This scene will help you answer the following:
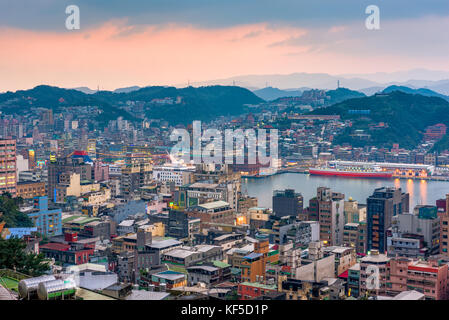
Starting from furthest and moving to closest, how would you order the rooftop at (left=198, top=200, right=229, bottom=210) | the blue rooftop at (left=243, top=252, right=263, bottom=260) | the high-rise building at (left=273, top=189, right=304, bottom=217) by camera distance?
the high-rise building at (left=273, top=189, right=304, bottom=217) < the rooftop at (left=198, top=200, right=229, bottom=210) < the blue rooftop at (left=243, top=252, right=263, bottom=260)

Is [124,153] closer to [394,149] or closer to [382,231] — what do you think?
[394,149]

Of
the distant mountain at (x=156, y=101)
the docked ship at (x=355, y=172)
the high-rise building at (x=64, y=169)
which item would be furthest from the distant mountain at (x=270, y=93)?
the high-rise building at (x=64, y=169)

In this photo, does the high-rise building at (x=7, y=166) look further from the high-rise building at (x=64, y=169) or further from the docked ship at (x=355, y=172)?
the docked ship at (x=355, y=172)

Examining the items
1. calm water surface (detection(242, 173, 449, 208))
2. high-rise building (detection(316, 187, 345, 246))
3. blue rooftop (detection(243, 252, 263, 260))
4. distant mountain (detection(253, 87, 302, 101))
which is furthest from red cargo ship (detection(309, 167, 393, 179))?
distant mountain (detection(253, 87, 302, 101))

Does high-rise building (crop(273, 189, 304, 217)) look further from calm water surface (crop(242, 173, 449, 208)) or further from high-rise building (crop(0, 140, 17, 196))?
high-rise building (crop(0, 140, 17, 196))

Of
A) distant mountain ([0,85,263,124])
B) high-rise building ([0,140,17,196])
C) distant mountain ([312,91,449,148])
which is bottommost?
high-rise building ([0,140,17,196])

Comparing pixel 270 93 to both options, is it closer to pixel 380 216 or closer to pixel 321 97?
pixel 321 97

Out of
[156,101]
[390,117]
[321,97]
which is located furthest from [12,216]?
[321,97]
